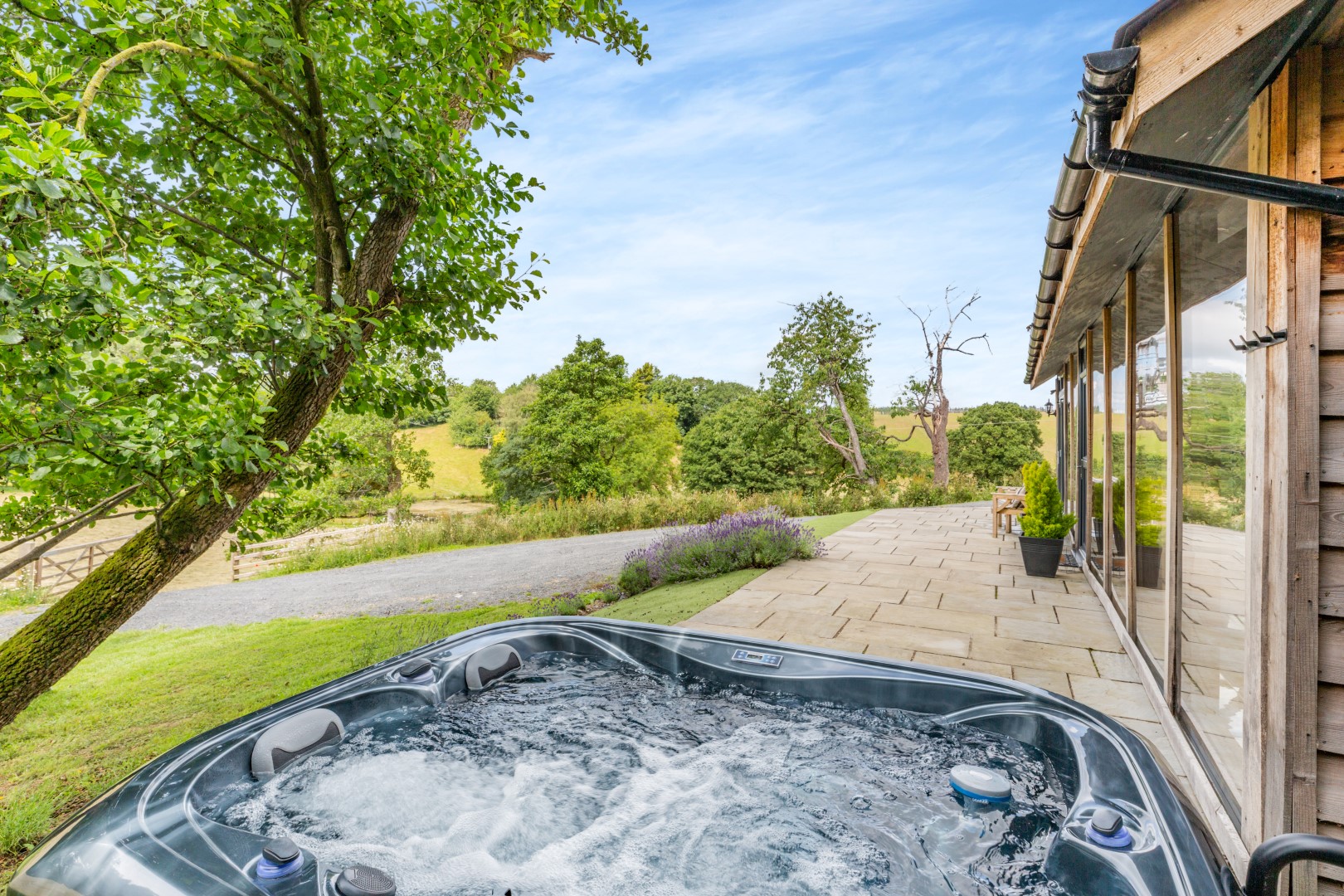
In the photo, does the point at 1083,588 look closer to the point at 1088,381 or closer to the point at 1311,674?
the point at 1088,381

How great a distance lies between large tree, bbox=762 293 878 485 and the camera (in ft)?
51.3

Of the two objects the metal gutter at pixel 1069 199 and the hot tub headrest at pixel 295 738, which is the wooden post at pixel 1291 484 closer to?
the metal gutter at pixel 1069 199

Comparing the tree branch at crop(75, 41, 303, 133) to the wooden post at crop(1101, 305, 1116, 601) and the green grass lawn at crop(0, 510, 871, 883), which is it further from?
the wooden post at crop(1101, 305, 1116, 601)

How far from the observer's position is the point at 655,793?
2057 mm

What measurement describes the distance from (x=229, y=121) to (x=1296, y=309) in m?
3.43

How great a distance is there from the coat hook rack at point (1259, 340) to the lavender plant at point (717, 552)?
427 cm

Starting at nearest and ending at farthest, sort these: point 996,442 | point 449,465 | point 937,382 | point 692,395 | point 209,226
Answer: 1. point 209,226
2. point 937,382
3. point 996,442
4. point 449,465
5. point 692,395

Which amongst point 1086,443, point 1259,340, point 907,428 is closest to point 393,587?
point 1086,443

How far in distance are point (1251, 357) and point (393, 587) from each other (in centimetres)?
651

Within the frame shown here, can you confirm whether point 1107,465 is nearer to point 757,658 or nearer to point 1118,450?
point 1118,450

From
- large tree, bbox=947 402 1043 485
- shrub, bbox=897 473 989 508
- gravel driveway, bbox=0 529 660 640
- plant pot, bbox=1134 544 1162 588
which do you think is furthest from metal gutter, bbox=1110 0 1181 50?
large tree, bbox=947 402 1043 485

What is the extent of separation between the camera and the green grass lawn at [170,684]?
7.61ft

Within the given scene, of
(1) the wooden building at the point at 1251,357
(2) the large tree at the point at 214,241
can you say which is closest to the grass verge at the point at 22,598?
(2) the large tree at the point at 214,241

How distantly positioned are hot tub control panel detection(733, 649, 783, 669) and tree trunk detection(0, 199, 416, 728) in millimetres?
1996
